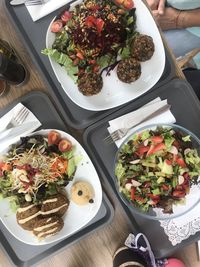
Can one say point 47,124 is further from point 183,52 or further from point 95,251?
point 183,52

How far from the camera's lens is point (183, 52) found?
1801 mm

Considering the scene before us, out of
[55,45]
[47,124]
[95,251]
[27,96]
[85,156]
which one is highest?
[55,45]

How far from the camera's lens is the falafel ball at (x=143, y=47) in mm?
1475

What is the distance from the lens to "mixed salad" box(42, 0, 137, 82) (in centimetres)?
152

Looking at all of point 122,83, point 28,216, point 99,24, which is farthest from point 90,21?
point 28,216

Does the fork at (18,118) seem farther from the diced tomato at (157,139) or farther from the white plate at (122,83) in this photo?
the diced tomato at (157,139)

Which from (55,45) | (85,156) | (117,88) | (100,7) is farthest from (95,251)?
(100,7)

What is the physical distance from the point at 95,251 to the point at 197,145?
0.54 metres

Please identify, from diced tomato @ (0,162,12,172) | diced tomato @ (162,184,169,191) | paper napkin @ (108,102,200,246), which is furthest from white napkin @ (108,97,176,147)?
diced tomato @ (0,162,12,172)

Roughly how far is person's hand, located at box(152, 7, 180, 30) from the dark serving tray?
432 millimetres

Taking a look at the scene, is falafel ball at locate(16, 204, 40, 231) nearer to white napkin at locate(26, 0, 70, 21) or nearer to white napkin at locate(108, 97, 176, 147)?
white napkin at locate(108, 97, 176, 147)

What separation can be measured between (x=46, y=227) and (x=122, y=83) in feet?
1.84

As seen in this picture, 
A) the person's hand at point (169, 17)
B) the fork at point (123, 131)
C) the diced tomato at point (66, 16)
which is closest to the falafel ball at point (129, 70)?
the fork at point (123, 131)

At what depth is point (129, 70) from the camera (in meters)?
1.50
